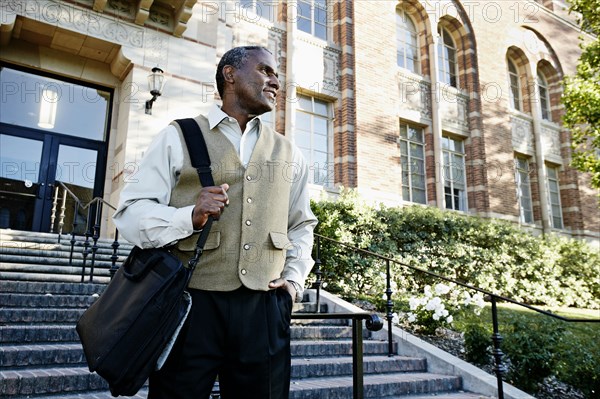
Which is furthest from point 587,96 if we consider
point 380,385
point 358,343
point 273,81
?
point 273,81

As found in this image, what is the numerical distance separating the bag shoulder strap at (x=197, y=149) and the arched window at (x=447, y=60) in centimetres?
1600

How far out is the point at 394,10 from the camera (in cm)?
1534

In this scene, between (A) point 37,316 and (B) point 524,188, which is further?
(B) point 524,188

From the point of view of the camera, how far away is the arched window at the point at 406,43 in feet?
51.8

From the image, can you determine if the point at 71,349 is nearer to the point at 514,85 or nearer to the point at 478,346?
the point at 478,346

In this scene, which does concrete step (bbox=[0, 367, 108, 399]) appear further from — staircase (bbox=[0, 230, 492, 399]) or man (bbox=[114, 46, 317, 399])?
man (bbox=[114, 46, 317, 399])

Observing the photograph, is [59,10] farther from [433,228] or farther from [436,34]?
[436,34]

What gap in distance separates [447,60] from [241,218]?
16906mm

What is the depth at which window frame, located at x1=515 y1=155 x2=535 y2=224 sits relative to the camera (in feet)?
58.5

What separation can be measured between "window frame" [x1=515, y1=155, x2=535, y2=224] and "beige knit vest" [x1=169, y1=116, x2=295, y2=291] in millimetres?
17484

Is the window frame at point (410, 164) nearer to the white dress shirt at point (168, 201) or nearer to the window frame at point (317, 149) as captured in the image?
the window frame at point (317, 149)

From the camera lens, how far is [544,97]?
794 inches

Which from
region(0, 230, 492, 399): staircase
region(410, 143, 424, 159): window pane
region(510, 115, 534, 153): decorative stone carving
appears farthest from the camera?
region(510, 115, 534, 153): decorative stone carving

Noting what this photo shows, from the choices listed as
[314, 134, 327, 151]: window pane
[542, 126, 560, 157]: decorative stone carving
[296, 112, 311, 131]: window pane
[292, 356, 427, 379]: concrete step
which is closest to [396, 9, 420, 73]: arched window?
[314, 134, 327, 151]: window pane
